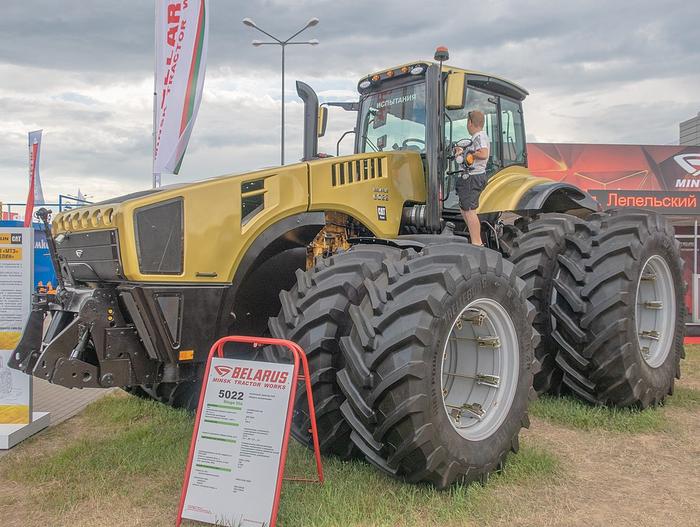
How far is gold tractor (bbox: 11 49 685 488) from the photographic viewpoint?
12.5 ft

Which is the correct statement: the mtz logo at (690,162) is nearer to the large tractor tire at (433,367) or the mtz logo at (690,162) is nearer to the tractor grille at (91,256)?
the large tractor tire at (433,367)

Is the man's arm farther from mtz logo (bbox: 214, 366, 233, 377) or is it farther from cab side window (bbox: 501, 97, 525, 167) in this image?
mtz logo (bbox: 214, 366, 233, 377)

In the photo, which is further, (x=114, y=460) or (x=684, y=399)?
(x=684, y=399)

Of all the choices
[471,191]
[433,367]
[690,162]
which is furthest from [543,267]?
[690,162]

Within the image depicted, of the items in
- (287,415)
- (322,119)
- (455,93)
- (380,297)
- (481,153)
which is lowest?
(287,415)

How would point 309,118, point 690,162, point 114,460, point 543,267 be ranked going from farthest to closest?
point 690,162 < point 309,118 < point 543,267 < point 114,460

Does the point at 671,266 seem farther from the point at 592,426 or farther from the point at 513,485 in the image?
the point at 513,485

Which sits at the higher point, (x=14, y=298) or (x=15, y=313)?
(x=14, y=298)

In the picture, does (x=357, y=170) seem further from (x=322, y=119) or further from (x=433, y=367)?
(x=433, y=367)

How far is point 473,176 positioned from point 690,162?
20256 mm

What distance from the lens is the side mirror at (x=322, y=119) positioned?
21.7ft

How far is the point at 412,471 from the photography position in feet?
12.5

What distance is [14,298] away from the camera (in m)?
5.76

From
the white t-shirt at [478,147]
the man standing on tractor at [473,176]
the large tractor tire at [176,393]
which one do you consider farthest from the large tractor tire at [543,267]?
the large tractor tire at [176,393]
